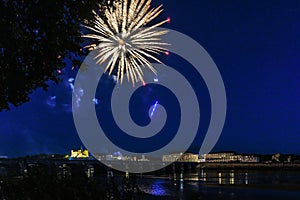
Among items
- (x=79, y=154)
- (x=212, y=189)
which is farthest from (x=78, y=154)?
(x=212, y=189)

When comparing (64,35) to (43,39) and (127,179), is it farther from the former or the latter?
(127,179)

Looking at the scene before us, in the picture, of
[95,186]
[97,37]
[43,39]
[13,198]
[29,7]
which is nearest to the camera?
[95,186]

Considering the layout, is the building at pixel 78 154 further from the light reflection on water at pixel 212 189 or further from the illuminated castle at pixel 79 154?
the light reflection on water at pixel 212 189

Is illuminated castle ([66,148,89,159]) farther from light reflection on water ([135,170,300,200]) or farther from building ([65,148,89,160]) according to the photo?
light reflection on water ([135,170,300,200])

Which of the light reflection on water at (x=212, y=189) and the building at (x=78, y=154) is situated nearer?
the light reflection on water at (x=212, y=189)

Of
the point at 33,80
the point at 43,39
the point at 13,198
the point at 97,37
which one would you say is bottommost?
the point at 13,198

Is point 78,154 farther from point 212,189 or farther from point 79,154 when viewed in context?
point 212,189

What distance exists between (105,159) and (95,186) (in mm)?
124285

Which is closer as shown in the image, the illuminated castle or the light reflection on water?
the light reflection on water

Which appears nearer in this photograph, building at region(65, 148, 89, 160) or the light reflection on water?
the light reflection on water

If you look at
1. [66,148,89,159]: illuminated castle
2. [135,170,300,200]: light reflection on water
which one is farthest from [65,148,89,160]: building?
[135,170,300,200]: light reflection on water

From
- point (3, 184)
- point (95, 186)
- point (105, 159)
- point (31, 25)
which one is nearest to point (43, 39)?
point (31, 25)

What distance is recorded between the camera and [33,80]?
13.0 metres

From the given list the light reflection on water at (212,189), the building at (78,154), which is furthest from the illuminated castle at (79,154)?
the light reflection on water at (212,189)
